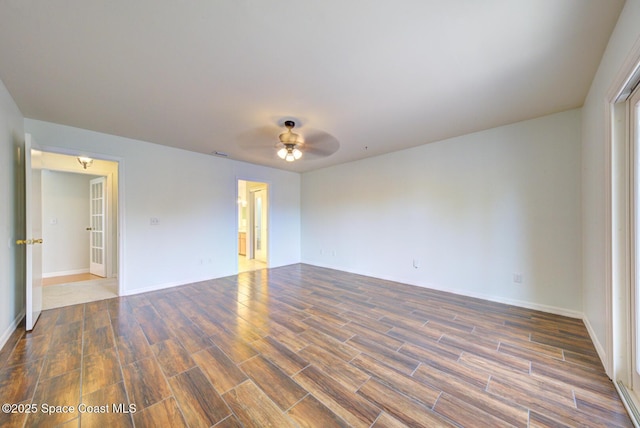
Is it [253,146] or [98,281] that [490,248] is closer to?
[253,146]

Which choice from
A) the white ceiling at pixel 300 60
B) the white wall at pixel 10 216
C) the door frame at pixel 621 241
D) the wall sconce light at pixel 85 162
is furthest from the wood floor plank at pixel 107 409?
the wall sconce light at pixel 85 162

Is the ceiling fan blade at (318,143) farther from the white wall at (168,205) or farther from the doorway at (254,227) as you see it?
the doorway at (254,227)

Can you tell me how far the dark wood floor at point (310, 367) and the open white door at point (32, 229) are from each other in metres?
0.26

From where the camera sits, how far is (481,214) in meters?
3.53

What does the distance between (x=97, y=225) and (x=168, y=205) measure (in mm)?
2366

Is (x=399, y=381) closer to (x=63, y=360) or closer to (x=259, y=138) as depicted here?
(x=63, y=360)

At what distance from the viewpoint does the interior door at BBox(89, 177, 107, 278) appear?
5016 mm

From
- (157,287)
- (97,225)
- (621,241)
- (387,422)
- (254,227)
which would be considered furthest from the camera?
(254,227)

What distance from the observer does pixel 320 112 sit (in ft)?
9.14

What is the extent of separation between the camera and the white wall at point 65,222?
4.93m

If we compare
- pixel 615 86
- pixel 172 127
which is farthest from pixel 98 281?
pixel 615 86

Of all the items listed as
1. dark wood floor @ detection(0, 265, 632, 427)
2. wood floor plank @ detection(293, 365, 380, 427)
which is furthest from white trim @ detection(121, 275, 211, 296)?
A: wood floor plank @ detection(293, 365, 380, 427)

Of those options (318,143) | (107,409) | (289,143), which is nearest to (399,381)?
(107,409)

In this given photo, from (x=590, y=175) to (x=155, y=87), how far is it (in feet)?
14.5
